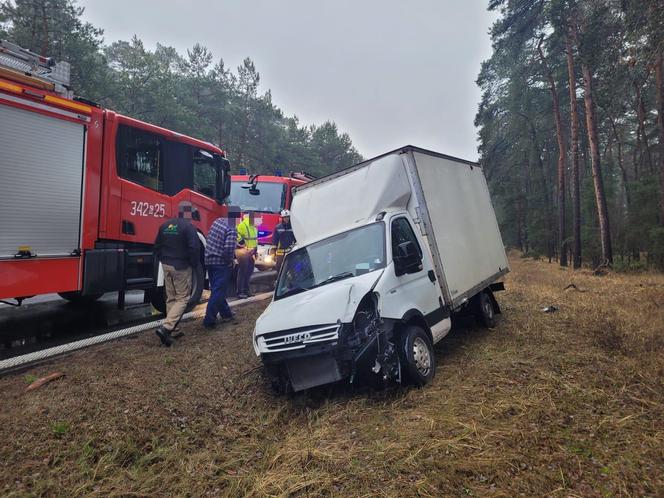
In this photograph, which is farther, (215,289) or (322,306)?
(215,289)

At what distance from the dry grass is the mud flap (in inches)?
10.5

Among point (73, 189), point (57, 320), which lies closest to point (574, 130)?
point (73, 189)

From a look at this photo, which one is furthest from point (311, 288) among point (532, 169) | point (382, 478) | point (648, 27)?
point (532, 169)

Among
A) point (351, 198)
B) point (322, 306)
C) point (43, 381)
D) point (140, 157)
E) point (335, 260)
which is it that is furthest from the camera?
point (140, 157)

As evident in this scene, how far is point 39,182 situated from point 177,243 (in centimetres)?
196

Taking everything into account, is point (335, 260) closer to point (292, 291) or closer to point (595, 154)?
point (292, 291)

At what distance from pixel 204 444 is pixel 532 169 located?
30.1 metres

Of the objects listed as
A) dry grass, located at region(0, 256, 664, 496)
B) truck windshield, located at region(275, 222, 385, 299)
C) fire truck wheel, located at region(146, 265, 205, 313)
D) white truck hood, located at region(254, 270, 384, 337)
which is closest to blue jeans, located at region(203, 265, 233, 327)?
fire truck wheel, located at region(146, 265, 205, 313)

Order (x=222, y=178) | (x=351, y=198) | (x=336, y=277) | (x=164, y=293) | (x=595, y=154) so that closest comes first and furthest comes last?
(x=336, y=277)
(x=351, y=198)
(x=164, y=293)
(x=222, y=178)
(x=595, y=154)

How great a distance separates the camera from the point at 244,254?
344 inches

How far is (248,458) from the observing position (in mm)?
3080

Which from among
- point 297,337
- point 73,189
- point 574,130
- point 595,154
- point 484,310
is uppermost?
point 574,130

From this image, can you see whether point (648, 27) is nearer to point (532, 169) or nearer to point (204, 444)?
point (204, 444)

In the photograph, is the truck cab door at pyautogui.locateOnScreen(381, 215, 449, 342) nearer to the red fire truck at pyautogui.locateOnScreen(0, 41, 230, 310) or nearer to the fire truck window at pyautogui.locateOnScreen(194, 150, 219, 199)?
the red fire truck at pyautogui.locateOnScreen(0, 41, 230, 310)
